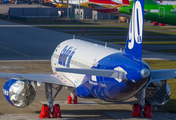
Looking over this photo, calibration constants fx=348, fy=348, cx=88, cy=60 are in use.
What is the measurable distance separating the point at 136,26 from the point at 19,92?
7.26 meters

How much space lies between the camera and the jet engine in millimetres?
20812

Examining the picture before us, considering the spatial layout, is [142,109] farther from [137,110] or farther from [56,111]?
[56,111]

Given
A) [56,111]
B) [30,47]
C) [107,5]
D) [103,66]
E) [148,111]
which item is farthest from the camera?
[107,5]

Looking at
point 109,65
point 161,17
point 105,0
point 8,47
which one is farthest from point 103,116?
point 105,0

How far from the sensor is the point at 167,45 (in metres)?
59.2

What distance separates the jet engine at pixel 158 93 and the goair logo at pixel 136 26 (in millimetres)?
4281

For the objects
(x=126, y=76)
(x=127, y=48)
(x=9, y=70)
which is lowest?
(x=9, y=70)

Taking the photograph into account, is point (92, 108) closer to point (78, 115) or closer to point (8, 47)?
point (78, 115)

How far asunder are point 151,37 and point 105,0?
2046cm

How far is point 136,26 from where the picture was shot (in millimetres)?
17469

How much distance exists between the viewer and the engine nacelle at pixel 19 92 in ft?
62.5

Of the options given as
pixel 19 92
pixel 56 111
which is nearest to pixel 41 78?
pixel 19 92

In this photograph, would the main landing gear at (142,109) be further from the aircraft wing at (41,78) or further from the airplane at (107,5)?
the airplane at (107,5)

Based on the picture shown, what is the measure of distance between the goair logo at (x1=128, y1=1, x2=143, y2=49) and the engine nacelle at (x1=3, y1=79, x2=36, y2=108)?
6.17 m
